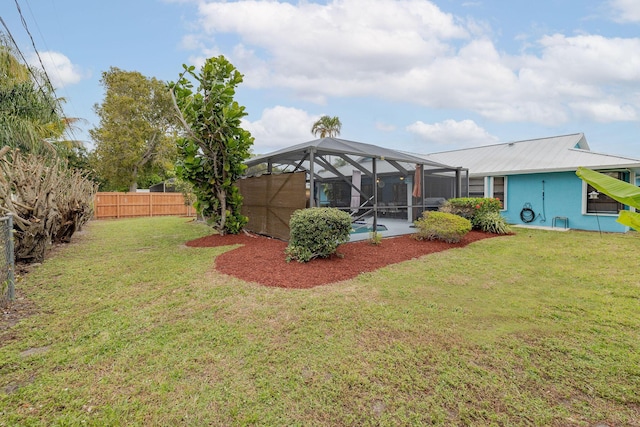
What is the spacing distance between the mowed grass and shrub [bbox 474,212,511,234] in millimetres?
5260

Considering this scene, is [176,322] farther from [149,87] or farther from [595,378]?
[149,87]

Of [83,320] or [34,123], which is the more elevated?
[34,123]

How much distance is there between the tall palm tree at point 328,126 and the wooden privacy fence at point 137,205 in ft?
50.3

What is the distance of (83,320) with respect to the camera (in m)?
3.38

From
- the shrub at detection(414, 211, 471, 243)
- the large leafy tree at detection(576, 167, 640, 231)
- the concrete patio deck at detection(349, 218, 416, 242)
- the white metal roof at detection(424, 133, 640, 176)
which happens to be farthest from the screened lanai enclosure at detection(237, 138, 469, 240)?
the large leafy tree at detection(576, 167, 640, 231)

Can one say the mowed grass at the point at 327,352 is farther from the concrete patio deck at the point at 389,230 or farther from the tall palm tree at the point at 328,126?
the tall palm tree at the point at 328,126

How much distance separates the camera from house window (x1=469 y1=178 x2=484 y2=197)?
13.8 metres

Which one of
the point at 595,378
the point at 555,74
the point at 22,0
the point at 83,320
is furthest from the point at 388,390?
the point at 555,74

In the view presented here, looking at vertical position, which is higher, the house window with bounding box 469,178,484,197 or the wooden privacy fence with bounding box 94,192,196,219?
the house window with bounding box 469,178,484,197

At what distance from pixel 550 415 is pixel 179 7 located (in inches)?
419

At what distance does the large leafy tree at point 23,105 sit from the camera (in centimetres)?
855

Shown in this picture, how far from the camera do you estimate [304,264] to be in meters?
5.68

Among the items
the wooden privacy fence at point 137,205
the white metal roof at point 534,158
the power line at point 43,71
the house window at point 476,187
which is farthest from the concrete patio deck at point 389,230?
the wooden privacy fence at point 137,205

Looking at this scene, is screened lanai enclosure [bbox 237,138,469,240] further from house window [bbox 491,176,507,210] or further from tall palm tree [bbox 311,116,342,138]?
tall palm tree [bbox 311,116,342,138]
